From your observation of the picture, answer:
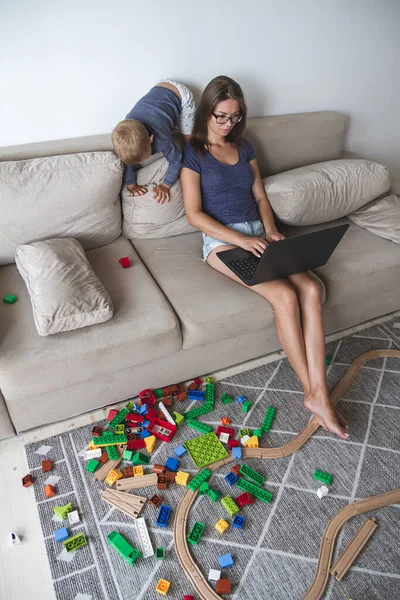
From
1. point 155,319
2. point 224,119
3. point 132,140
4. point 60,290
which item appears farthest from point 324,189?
point 60,290

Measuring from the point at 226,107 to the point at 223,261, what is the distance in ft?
2.20

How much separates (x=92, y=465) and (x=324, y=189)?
165cm

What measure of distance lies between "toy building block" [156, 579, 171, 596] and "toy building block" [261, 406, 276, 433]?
2.17 feet

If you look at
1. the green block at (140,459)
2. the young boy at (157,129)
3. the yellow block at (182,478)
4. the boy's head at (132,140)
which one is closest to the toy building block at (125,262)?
the young boy at (157,129)

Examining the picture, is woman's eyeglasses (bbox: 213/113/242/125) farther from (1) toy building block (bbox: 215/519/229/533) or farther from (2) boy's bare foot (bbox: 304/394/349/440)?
(1) toy building block (bbox: 215/519/229/533)

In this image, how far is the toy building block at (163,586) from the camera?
4.10 feet

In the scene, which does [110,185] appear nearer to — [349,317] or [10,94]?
[10,94]

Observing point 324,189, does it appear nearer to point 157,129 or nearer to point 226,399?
point 157,129

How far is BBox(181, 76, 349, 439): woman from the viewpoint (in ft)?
5.55

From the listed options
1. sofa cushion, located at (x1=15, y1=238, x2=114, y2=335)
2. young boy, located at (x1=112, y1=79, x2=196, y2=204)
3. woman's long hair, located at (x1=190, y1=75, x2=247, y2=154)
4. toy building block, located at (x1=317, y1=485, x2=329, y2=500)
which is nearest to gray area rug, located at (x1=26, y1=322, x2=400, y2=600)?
toy building block, located at (x1=317, y1=485, x2=329, y2=500)

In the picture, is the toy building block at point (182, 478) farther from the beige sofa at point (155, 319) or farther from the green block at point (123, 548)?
the beige sofa at point (155, 319)

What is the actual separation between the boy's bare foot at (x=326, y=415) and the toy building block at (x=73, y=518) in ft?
3.14

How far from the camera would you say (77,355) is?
1522 millimetres

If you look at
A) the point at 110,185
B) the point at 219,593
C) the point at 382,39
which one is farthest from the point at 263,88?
the point at 219,593
